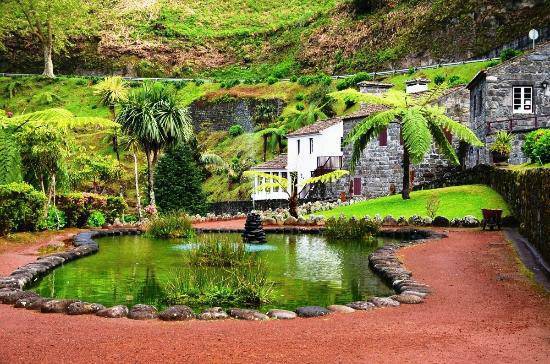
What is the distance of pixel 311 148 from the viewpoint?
50281mm

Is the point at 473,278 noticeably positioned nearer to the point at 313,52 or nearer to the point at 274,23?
the point at 313,52

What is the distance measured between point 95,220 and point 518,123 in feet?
72.6

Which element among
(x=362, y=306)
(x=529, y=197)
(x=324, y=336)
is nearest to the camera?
(x=324, y=336)

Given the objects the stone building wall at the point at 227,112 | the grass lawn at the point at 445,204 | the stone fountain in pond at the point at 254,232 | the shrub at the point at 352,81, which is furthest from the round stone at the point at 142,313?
the stone building wall at the point at 227,112

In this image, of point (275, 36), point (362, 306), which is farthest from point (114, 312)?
point (275, 36)

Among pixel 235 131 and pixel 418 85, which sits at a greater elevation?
pixel 418 85

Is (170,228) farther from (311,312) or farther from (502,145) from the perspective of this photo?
(311,312)

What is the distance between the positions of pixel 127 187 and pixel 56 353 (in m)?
51.1

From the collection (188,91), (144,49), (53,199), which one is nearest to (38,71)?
(144,49)

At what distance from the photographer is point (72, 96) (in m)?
80.0

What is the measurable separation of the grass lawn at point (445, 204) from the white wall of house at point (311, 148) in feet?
45.3

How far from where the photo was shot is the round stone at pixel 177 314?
10164mm

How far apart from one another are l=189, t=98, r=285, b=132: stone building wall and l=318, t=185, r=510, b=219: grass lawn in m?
38.0

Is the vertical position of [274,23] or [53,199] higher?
[274,23]
